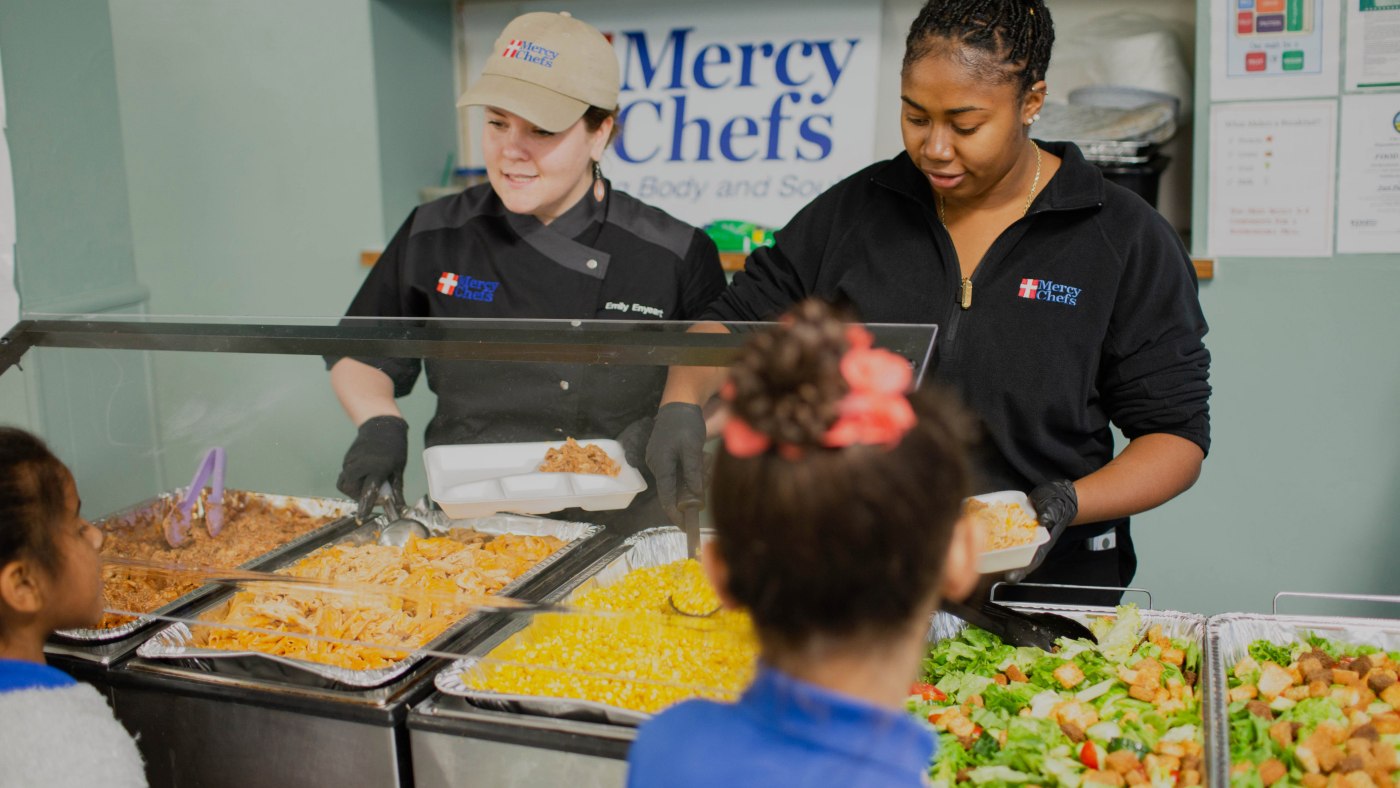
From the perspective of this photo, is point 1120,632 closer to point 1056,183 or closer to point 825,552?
point 1056,183

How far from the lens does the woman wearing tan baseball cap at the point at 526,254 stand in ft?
6.30

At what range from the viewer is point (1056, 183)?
6.51 ft

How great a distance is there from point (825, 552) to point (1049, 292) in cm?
120

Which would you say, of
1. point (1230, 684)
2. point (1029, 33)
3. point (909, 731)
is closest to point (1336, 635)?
point (1230, 684)

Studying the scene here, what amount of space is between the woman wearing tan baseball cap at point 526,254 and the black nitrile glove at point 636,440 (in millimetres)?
94

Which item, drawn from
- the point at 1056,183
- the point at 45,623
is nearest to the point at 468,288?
the point at 45,623

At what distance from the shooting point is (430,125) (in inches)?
163

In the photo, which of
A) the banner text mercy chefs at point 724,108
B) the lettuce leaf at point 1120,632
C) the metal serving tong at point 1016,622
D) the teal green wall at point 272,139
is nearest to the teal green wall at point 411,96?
the teal green wall at point 272,139

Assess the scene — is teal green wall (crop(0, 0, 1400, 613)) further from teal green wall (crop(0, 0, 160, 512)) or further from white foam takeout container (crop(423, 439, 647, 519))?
white foam takeout container (crop(423, 439, 647, 519))

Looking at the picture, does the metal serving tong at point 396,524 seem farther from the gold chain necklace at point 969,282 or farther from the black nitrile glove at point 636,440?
the gold chain necklace at point 969,282

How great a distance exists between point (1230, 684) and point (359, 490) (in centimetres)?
147

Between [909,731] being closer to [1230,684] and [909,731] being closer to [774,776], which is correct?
[774,776]

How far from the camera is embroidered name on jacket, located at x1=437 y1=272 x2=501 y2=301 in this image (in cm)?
246

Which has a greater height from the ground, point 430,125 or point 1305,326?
point 430,125
